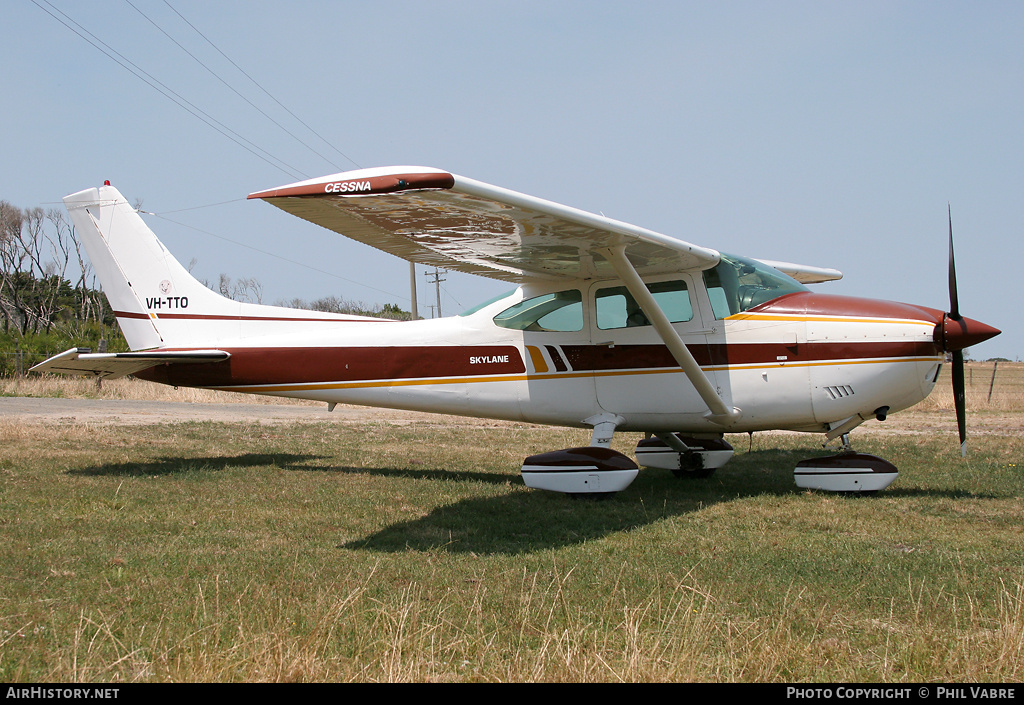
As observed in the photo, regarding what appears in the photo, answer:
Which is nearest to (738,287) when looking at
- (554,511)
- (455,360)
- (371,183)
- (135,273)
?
(554,511)

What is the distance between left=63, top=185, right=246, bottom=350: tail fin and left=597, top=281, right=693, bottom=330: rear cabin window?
5.02 metres

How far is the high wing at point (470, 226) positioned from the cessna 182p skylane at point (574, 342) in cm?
3

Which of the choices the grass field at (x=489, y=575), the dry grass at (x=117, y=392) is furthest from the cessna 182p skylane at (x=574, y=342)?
the dry grass at (x=117, y=392)

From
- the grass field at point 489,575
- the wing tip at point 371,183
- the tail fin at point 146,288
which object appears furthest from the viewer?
the tail fin at point 146,288

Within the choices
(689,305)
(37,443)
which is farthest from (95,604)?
(37,443)

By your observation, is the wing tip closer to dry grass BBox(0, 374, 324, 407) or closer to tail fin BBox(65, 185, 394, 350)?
tail fin BBox(65, 185, 394, 350)

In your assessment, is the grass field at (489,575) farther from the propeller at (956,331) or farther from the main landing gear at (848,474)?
the propeller at (956,331)

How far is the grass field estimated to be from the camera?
10.4 feet

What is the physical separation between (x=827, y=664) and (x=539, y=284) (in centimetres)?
606

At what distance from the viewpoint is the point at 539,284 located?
8766 millimetres

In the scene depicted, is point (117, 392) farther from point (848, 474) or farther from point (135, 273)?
point (848, 474)

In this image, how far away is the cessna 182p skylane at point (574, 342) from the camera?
722cm

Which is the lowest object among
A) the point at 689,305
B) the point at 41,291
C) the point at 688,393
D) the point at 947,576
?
the point at 947,576
